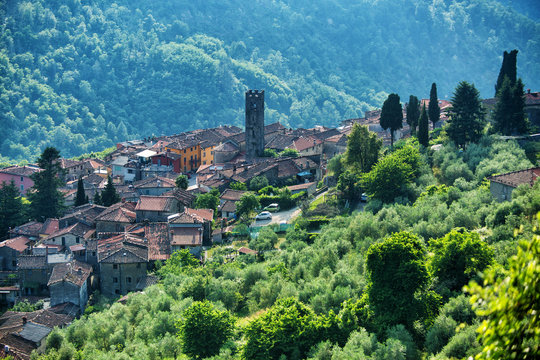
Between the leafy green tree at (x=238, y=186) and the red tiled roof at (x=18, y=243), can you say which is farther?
the leafy green tree at (x=238, y=186)

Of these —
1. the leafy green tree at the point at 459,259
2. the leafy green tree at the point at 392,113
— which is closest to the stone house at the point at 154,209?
the leafy green tree at the point at 392,113

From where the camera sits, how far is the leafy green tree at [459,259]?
69.7 feet

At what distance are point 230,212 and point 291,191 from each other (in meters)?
6.24

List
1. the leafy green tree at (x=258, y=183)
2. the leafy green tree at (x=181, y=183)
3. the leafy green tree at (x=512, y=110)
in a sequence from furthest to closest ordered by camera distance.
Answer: the leafy green tree at (x=181, y=183), the leafy green tree at (x=258, y=183), the leafy green tree at (x=512, y=110)

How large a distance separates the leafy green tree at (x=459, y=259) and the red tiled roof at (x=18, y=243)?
38.5 m

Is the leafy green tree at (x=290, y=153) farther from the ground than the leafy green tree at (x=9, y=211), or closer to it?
farther from the ground

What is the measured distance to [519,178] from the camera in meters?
30.6

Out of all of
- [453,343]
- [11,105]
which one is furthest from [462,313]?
[11,105]

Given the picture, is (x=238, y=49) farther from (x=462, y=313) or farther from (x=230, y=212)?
(x=462, y=313)

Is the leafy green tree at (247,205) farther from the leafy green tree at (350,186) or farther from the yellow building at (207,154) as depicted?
the yellow building at (207,154)

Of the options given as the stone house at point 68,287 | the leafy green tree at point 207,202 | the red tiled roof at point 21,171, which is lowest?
the stone house at point 68,287

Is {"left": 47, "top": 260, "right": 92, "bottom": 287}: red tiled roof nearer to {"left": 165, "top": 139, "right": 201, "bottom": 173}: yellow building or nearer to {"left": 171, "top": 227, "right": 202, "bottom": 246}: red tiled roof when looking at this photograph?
{"left": 171, "top": 227, "right": 202, "bottom": 246}: red tiled roof

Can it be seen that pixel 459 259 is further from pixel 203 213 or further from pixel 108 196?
pixel 108 196

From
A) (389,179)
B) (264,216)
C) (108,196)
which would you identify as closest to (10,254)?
(108,196)
